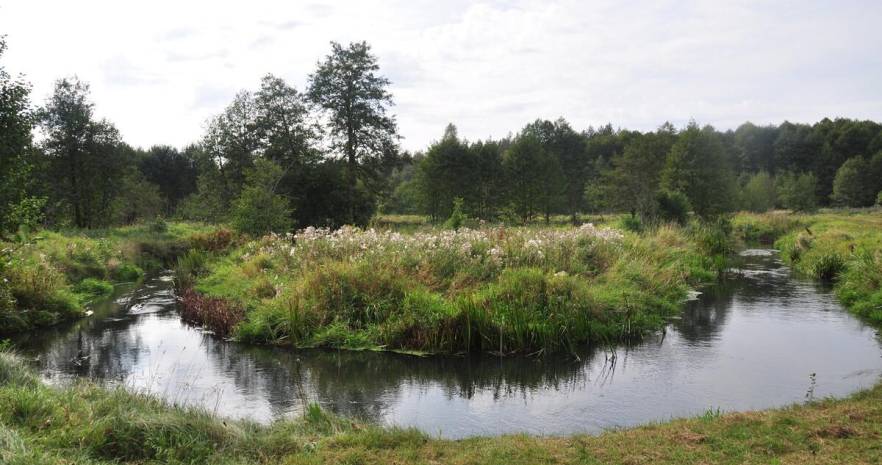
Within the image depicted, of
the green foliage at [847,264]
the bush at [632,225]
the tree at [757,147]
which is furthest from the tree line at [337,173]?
the tree at [757,147]

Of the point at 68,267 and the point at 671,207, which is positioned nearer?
the point at 68,267

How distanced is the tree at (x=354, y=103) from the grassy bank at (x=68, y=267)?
42.0 ft

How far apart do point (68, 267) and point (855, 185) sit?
7026 cm

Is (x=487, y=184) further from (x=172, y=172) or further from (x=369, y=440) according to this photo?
(x=369, y=440)

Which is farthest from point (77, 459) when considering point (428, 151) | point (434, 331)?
point (428, 151)

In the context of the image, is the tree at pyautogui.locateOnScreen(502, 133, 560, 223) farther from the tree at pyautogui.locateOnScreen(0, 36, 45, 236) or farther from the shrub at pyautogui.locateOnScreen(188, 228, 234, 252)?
the tree at pyautogui.locateOnScreen(0, 36, 45, 236)

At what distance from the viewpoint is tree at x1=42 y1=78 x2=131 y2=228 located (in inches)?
1273

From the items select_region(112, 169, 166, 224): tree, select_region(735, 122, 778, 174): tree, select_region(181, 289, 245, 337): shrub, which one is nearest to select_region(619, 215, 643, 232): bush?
select_region(181, 289, 245, 337): shrub

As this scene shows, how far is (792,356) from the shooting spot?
10531 millimetres

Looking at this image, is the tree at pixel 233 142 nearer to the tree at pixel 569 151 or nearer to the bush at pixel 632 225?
the bush at pixel 632 225

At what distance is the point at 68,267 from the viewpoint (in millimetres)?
18250

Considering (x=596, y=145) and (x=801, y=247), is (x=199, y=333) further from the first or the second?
(x=596, y=145)

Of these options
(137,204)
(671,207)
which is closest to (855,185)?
Answer: (671,207)

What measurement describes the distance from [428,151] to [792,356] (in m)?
39.5
